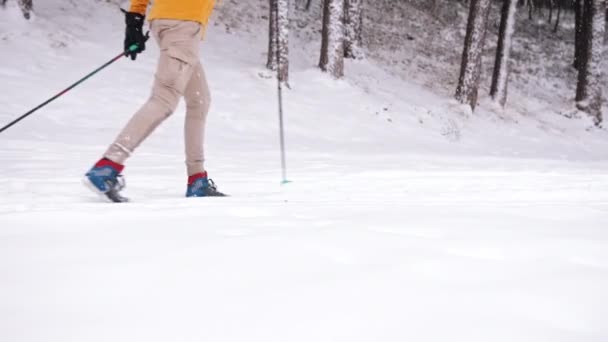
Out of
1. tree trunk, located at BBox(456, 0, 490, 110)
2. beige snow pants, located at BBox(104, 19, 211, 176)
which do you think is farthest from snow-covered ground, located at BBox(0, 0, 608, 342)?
tree trunk, located at BBox(456, 0, 490, 110)

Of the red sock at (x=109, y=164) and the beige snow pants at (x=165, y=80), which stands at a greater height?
the beige snow pants at (x=165, y=80)

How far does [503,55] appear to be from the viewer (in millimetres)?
15047

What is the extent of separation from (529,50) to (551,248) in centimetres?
2438

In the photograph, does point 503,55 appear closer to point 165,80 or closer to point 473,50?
point 473,50

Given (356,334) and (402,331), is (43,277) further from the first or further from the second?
(402,331)

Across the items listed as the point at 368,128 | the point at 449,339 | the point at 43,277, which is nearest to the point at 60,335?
the point at 43,277

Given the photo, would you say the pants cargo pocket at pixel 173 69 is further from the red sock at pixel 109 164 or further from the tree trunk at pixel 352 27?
the tree trunk at pixel 352 27

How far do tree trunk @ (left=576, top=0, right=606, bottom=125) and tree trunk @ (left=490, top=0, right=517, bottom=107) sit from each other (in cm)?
247

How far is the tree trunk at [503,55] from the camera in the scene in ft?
48.5

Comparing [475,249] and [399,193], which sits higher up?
[475,249]

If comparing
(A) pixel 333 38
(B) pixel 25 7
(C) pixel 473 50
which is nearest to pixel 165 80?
(A) pixel 333 38

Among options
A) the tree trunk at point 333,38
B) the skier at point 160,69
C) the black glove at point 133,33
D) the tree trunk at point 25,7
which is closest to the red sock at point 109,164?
the skier at point 160,69

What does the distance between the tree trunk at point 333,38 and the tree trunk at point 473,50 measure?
3725mm

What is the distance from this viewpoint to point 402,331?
128 centimetres
